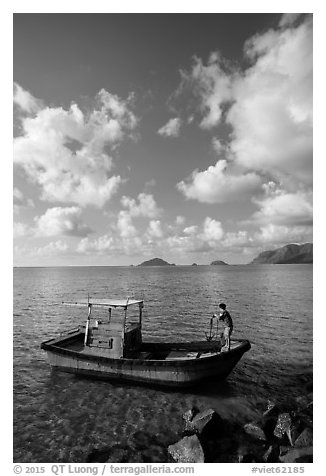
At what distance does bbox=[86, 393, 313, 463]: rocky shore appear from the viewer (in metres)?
10.9

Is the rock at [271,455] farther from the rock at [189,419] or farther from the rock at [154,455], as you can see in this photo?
the rock at [154,455]

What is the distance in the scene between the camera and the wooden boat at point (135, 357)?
1688 centimetres

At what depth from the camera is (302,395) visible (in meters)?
16.3

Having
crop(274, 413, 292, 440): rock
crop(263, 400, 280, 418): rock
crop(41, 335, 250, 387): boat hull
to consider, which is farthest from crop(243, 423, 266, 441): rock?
crop(41, 335, 250, 387): boat hull

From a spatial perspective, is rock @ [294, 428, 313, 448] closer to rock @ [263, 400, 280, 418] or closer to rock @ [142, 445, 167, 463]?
rock @ [263, 400, 280, 418]

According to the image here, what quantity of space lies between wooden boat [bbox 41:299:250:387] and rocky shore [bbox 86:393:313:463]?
3187 millimetres

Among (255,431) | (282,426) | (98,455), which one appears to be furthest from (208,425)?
(98,455)

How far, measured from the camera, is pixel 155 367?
56.0ft

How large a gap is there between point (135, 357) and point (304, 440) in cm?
1050

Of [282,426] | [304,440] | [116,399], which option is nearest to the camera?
[304,440]

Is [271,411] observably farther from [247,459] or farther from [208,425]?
[247,459]

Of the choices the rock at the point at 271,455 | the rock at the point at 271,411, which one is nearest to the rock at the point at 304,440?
the rock at the point at 271,455
